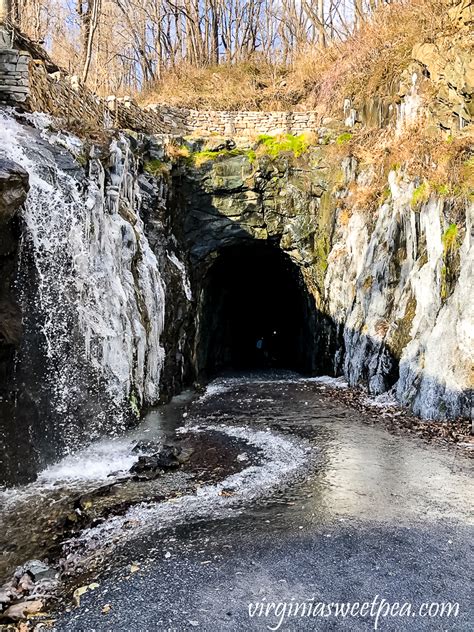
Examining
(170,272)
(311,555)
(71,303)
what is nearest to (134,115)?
(170,272)

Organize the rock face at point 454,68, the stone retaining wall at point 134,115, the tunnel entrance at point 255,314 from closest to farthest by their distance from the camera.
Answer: the stone retaining wall at point 134,115 < the rock face at point 454,68 < the tunnel entrance at point 255,314

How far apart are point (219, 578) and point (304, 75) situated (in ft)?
88.7

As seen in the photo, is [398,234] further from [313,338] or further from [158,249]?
[313,338]

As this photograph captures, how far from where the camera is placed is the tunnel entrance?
21.5 meters

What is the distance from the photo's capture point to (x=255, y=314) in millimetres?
33594

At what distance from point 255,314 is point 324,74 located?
15.7 metres

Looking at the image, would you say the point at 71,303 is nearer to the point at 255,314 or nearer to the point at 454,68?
the point at 454,68

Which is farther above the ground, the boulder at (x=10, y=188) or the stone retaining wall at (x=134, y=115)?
the stone retaining wall at (x=134, y=115)

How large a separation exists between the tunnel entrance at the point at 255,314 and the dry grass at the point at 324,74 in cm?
764

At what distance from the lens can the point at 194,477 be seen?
7.71m

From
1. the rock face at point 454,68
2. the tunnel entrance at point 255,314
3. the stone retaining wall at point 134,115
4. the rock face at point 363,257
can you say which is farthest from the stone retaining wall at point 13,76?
the rock face at point 454,68

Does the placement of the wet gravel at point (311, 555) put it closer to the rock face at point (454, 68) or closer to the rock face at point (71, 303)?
the rock face at point (71, 303)

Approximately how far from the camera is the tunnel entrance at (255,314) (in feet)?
70.6

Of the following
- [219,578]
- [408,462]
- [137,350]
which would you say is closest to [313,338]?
[137,350]
